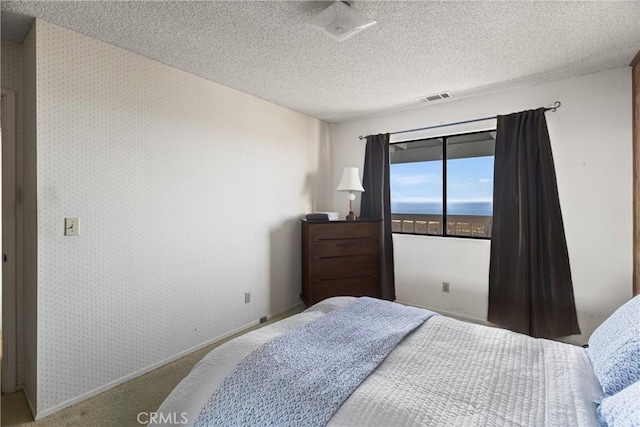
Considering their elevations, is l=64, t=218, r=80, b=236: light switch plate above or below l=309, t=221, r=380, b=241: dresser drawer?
above

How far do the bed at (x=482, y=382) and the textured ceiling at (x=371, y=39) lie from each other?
5.19 feet

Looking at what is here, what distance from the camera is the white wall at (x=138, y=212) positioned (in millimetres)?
1845

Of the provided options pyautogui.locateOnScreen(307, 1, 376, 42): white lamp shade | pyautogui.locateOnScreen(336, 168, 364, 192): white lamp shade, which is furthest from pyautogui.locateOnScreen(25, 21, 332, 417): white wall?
pyautogui.locateOnScreen(307, 1, 376, 42): white lamp shade

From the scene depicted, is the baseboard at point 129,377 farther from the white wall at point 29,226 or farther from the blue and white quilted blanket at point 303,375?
the blue and white quilted blanket at point 303,375

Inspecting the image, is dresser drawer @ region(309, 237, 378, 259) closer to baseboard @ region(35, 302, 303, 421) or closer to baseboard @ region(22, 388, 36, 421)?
baseboard @ region(35, 302, 303, 421)

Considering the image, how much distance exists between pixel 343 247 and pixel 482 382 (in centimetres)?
220

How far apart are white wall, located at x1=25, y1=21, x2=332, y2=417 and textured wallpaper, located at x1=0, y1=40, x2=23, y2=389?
35 cm

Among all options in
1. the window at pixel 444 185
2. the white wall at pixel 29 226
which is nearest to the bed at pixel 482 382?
the white wall at pixel 29 226

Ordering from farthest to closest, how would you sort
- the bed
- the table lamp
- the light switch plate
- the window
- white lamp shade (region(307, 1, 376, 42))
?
the table lamp → the window → the light switch plate → white lamp shade (region(307, 1, 376, 42)) → the bed

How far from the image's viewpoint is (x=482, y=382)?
1.16 meters

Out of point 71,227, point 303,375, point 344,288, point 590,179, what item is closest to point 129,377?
point 71,227

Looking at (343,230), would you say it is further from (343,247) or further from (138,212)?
(138,212)

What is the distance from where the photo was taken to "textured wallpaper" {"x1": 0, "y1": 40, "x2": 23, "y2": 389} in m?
1.92

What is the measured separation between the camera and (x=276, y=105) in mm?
3311
